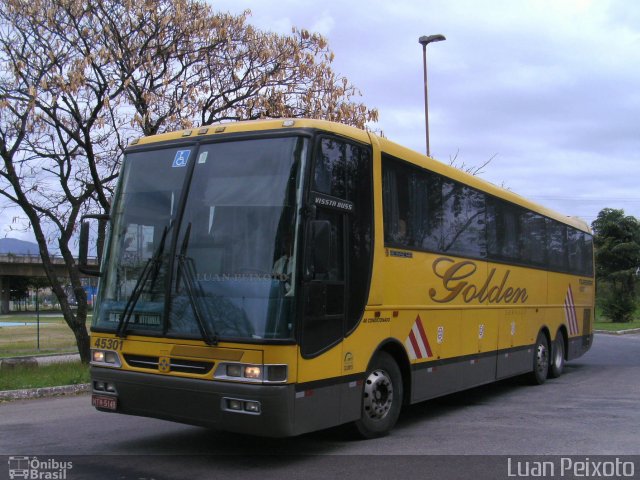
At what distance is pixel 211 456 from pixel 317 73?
1195cm

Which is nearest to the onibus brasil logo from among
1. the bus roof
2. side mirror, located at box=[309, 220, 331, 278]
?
side mirror, located at box=[309, 220, 331, 278]

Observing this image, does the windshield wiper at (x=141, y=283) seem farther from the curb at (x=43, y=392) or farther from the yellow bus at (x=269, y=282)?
Result: the curb at (x=43, y=392)

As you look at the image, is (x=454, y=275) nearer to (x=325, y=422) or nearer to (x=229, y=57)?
(x=325, y=422)

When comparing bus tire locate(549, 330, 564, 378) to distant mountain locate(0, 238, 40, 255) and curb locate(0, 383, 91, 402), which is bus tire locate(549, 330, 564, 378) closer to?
curb locate(0, 383, 91, 402)

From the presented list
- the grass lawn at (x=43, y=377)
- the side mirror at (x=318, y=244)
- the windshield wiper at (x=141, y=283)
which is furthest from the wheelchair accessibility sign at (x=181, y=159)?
the grass lawn at (x=43, y=377)

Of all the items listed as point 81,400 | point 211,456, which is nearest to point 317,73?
point 81,400

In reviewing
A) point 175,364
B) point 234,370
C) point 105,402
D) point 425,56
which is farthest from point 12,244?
point 234,370

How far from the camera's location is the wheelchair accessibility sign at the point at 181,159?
6641 millimetres

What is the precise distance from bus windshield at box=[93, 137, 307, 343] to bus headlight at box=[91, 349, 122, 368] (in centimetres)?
25

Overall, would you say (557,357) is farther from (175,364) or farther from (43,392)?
(43,392)

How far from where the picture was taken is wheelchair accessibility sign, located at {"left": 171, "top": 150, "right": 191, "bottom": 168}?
21.8ft

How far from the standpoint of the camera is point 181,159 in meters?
6.68

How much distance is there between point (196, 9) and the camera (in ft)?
49.1

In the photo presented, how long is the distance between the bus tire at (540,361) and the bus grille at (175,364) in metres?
8.01
